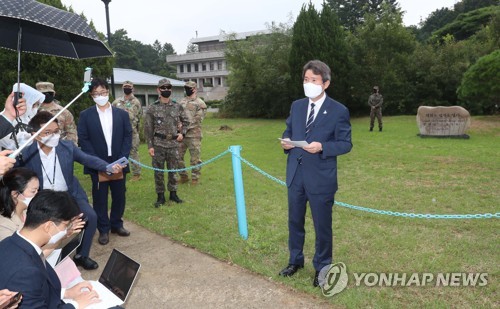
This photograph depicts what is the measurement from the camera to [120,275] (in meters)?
3.07

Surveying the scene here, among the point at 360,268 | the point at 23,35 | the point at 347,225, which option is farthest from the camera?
the point at 347,225

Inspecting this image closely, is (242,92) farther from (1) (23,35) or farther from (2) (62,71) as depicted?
(1) (23,35)

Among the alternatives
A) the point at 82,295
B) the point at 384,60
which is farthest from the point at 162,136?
the point at 384,60

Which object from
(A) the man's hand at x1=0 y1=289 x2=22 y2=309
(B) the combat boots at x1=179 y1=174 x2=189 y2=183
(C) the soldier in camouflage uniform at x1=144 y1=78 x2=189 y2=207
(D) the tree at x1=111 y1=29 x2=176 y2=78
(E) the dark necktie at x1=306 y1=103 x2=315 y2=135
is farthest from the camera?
(D) the tree at x1=111 y1=29 x2=176 y2=78

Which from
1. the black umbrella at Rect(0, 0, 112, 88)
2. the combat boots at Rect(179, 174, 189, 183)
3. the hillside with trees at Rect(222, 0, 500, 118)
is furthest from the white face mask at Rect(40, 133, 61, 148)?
the hillside with trees at Rect(222, 0, 500, 118)

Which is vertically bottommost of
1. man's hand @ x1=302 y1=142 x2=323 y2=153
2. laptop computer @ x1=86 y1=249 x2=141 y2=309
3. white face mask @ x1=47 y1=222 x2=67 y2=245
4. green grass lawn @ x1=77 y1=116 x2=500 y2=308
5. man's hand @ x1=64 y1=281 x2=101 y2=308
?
green grass lawn @ x1=77 y1=116 x2=500 y2=308

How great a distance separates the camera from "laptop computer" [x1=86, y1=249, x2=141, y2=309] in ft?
9.45

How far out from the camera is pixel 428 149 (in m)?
11.3

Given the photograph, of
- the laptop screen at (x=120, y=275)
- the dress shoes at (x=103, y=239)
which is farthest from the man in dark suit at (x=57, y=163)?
the laptop screen at (x=120, y=275)

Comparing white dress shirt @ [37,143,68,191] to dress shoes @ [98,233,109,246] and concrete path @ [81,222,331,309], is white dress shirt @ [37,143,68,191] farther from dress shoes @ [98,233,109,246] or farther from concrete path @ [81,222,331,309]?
dress shoes @ [98,233,109,246]

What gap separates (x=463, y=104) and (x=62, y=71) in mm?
20892

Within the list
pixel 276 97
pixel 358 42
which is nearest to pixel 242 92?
pixel 276 97

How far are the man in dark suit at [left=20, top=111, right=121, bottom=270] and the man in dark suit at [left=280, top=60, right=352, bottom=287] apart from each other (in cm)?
197

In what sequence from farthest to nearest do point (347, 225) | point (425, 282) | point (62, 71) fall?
point (62, 71)
point (347, 225)
point (425, 282)
